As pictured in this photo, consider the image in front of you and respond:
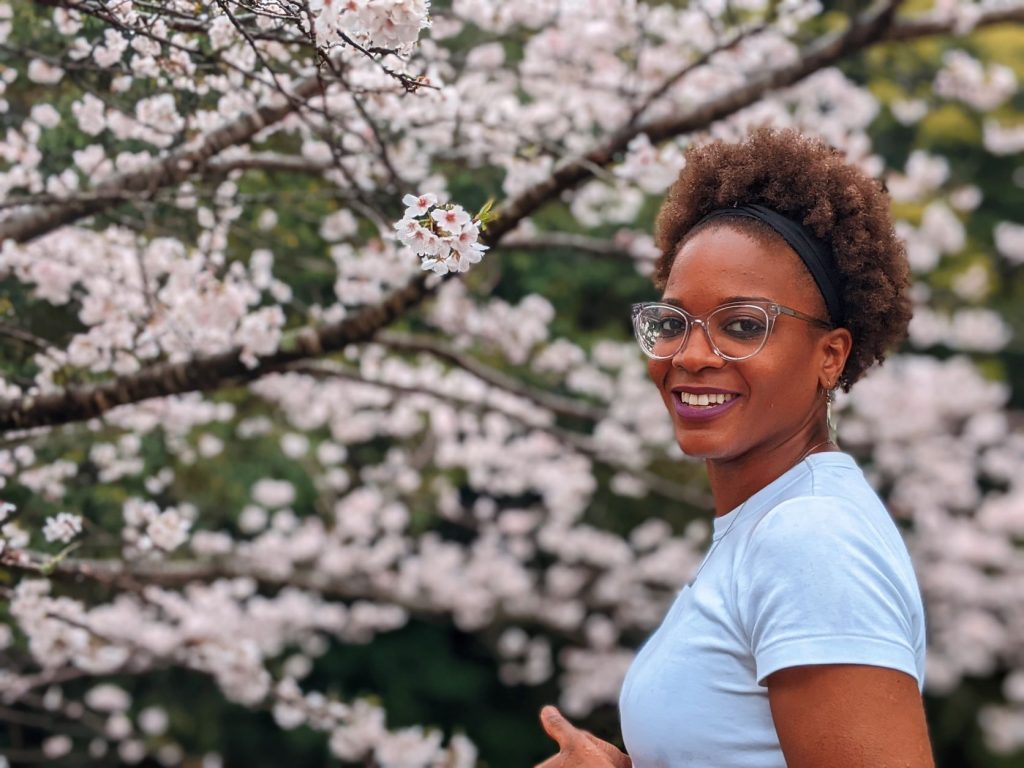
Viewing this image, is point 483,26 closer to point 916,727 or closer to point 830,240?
point 830,240

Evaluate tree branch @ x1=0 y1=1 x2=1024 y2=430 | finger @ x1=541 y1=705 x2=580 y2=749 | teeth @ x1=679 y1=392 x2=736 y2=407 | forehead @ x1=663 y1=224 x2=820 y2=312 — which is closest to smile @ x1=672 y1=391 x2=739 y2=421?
teeth @ x1=679 y1=392 x2=736 y2=407

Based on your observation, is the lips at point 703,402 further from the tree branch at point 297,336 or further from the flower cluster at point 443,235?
the tree branch at point 297,336

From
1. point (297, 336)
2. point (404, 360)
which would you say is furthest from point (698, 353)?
point (404, 360)

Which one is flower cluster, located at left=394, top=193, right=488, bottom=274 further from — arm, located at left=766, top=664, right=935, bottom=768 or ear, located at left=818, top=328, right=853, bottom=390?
arm, located at left=766, top=664, right=935, bottom=768

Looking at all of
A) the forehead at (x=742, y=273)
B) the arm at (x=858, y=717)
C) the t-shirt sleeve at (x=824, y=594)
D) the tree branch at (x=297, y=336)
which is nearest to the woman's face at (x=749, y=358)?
the forehead at (x=742, y=273)

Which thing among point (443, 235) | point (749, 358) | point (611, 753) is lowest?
point (611, 753)

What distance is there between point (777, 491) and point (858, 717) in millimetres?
396

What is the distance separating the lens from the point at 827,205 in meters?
1.71

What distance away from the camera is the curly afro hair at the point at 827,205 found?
5.69 feet

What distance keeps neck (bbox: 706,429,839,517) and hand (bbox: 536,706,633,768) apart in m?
0.40

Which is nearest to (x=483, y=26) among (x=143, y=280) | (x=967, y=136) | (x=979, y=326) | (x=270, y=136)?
(x=270, y=136)

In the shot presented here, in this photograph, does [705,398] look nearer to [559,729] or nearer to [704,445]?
[704,445]

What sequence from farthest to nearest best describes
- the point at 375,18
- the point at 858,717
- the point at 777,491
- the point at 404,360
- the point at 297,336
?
the point at 404,360 < the point at 297,336 < the point at 777,491 < the point at 375,18 < the point at 858,717

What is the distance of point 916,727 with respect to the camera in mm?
1355
